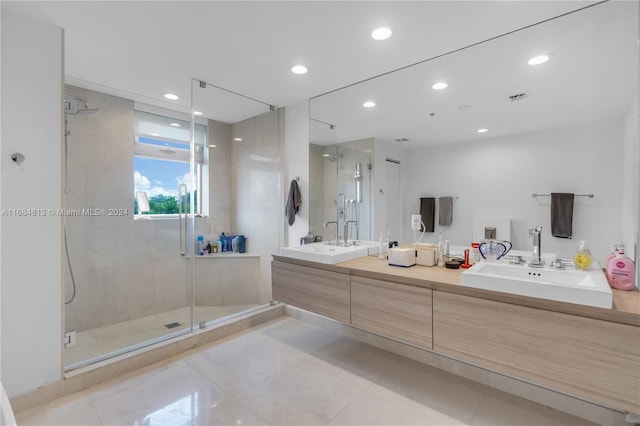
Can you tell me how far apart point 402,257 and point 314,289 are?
2.58 ft

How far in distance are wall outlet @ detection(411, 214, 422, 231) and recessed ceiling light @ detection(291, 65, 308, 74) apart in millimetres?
1475

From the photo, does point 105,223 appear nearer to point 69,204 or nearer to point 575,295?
point 69,204

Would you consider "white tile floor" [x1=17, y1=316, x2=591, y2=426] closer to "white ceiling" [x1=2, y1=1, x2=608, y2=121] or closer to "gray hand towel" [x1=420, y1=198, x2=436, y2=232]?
"gray hand towel" [x1=420, y1=198, x2=436, y2=232]

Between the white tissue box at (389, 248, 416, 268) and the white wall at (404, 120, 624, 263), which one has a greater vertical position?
the white wall at (404, 120, 624, 263)

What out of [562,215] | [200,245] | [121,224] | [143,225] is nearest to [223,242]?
[200,245]

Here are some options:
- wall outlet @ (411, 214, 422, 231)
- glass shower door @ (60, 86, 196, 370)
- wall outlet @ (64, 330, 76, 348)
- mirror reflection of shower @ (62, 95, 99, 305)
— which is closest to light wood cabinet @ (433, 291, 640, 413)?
wall outlet @ (411, 214, 422, 231)

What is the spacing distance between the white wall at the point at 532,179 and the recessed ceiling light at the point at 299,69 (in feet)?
3.71

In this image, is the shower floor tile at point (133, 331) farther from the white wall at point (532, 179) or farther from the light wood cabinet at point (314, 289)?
the white wall at point (532, 179)

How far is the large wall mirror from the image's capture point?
64.6 inches

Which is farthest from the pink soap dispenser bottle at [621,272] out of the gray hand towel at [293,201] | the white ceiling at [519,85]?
the gray hand towel at [293,201]

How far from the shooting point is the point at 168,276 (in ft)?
11.6

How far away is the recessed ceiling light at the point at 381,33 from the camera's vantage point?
1900 mm

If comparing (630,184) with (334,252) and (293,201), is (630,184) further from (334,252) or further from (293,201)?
(293,201)

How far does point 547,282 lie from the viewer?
1.68 meters
